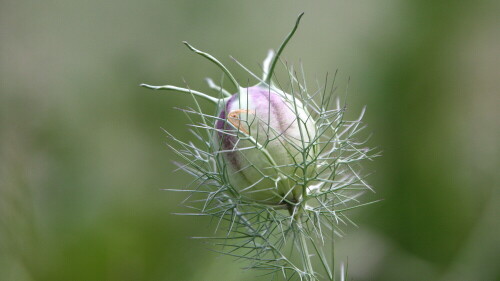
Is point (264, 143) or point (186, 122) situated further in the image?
point (186, 122)

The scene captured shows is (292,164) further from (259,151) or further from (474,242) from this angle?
(474,242)

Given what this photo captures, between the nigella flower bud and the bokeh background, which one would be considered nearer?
the nigella flower bud

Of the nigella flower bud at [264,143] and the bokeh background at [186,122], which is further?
the bokeh background at [186,122]

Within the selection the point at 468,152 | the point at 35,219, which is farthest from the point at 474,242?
the point at 35,219

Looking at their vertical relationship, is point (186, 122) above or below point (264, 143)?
below
